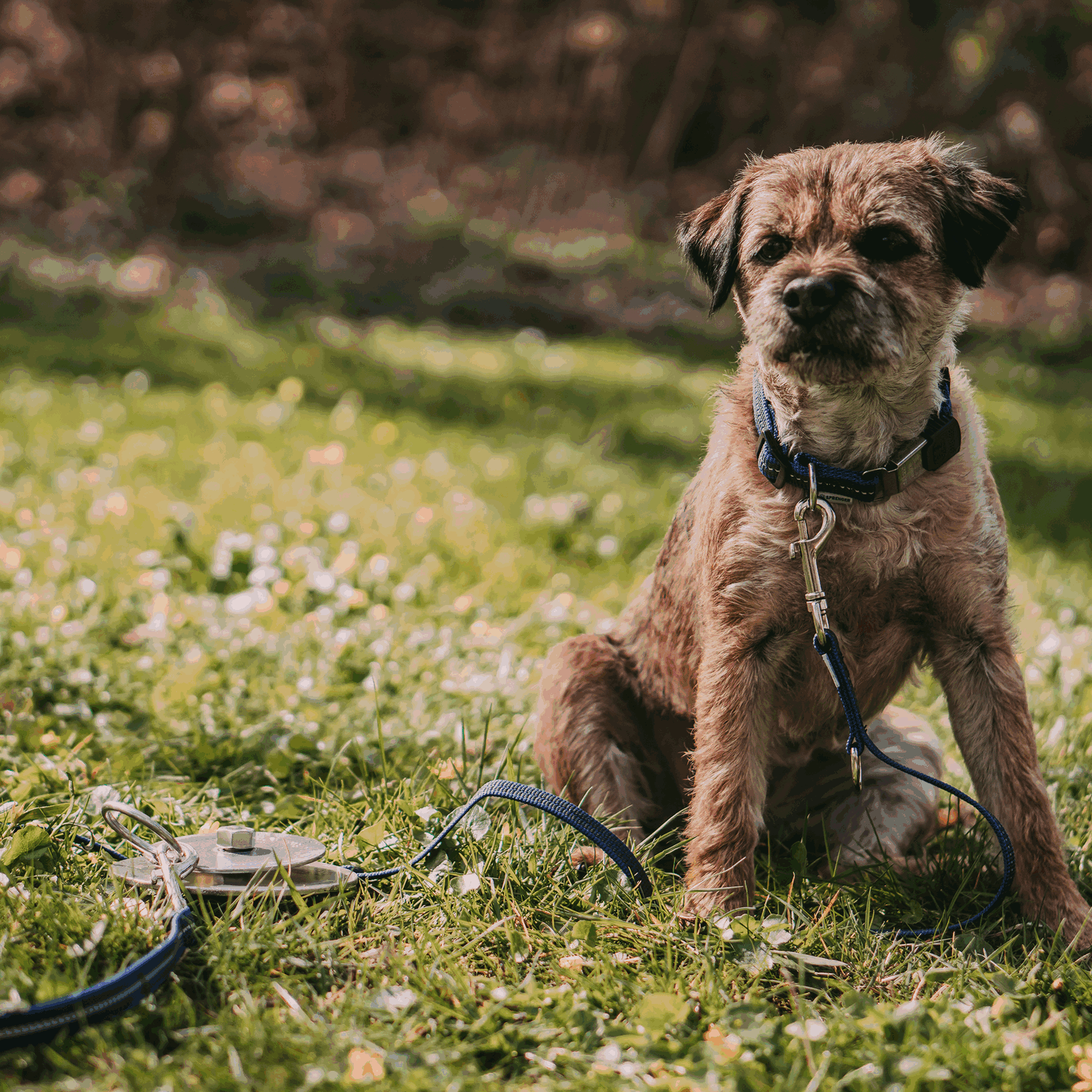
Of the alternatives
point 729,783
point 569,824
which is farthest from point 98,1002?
point 729,783

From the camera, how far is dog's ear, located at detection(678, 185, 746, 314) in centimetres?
281

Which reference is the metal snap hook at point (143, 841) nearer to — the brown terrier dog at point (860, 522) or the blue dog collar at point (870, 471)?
the brown terrier dog at point (860, 522)

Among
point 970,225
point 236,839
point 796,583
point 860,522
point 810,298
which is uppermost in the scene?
point 970,225

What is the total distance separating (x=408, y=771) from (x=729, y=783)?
94 centimetres

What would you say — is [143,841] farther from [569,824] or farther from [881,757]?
[881,757]

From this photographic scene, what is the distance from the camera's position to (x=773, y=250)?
267 cm

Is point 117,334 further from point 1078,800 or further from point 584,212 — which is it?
point 1078,800

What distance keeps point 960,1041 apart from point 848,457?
128cm

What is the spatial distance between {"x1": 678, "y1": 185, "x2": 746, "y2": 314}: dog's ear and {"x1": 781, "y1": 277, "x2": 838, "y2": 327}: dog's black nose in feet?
1.38

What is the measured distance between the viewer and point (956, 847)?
2.76m

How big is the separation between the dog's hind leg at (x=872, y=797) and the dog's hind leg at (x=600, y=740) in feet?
1.16

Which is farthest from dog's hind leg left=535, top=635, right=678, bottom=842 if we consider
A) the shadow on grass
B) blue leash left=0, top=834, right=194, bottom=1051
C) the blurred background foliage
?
the blurred background foliage

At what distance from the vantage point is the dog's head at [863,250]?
7.94ft

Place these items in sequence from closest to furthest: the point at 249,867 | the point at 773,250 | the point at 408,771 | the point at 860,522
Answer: the point at 249,867, the point at 860,522, the point at 773,250, the point at 408,771
